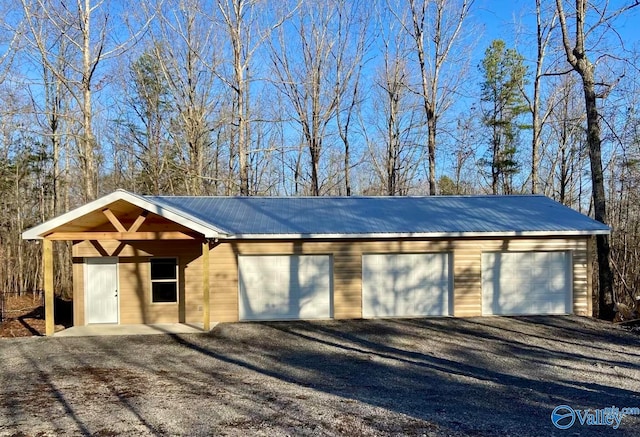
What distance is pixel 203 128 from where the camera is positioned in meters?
22.0

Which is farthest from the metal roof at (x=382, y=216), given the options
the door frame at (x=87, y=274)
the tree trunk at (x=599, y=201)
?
the door frame at (x=87, y=274)

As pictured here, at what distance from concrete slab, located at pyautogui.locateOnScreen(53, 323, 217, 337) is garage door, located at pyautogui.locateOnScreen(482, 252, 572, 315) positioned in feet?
24.2

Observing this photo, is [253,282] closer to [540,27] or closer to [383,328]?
[383,328]

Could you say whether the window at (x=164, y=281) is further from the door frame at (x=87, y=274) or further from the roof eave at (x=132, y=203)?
the roof eave at (x=132, y=203)

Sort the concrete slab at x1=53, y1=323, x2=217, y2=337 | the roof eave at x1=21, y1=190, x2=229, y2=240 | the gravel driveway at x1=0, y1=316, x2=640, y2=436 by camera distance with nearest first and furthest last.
Result: the gravel driveway at x1=0, y1=316, x2=640, y2=436 < the roof eave at x1=21, y1=190, x2=229, y2=240 < the concrete slab at x1=53, y1=323, x2=217, y2=337

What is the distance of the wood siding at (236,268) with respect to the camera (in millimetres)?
11555

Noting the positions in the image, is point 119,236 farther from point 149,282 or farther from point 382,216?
point 382,216

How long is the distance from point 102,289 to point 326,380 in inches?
298

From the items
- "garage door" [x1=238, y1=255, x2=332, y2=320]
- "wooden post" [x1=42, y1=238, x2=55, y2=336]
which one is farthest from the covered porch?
"garage door" [x1=238, y1=255, x2=332, y2=320]

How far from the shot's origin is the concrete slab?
10438 mm

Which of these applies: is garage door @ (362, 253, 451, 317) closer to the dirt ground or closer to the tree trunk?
the tree trunk

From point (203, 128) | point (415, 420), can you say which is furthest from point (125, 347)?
point (203, 128)

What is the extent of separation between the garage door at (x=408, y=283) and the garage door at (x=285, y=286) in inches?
47.3

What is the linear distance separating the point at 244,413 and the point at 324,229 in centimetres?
678
